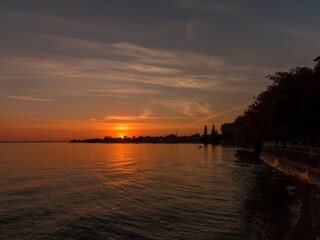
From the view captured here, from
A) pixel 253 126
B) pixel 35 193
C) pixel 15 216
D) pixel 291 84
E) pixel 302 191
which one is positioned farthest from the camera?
pixel 253 126

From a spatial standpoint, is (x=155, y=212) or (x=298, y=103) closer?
(x=155, y=212)

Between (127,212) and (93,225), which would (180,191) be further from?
(93,225)

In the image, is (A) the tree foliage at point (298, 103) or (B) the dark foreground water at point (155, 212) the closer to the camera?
(B) the dark foreground water at point (155, 212)

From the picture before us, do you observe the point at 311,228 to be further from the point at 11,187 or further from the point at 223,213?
the point at 11,187

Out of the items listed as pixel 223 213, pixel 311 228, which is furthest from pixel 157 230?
pixel 311 228

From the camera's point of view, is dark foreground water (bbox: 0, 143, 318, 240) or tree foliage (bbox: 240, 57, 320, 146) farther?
tree foliage (bbox: 240, 57, 320, 146)

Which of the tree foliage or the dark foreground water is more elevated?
the tree foliage

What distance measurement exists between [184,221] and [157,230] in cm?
242

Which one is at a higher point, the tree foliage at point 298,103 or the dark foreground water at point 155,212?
the tree foliage at point 298,103

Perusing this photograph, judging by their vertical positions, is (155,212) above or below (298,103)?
below

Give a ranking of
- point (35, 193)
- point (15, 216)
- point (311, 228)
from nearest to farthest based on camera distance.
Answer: point (311, 228) → point (15, 216) → point (35, 193)

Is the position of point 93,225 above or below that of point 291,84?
below

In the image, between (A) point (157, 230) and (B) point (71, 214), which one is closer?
(A) point (157, 230)

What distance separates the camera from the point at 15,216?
21.8 metres
